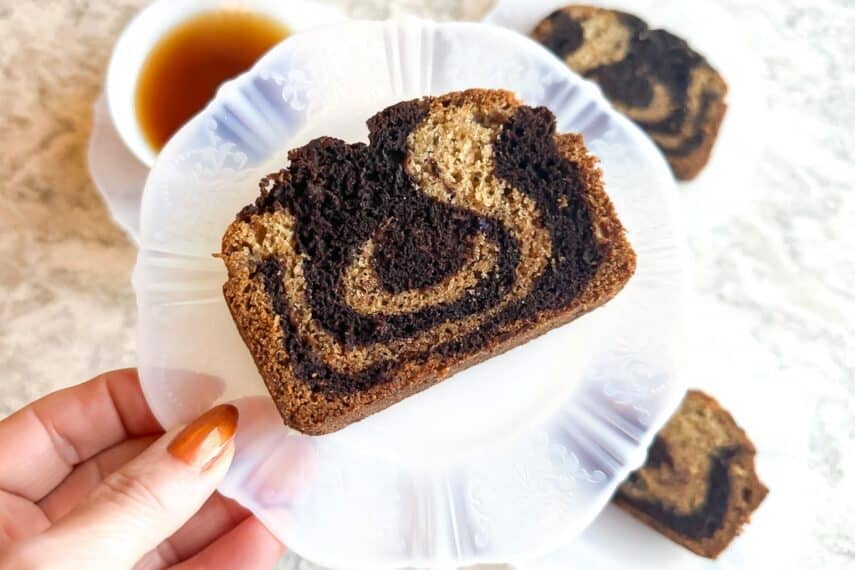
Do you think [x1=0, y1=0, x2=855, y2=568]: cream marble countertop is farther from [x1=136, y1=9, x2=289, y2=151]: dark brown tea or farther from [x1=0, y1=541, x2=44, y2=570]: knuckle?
[x1=0, y1=541, x2=44, y2=570]: knuckle

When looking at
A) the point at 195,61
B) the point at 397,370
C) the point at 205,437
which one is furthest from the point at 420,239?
the point at 195,61

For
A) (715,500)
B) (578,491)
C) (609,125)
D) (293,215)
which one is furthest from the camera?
(715,500)

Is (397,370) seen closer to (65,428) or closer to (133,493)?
(133,493)

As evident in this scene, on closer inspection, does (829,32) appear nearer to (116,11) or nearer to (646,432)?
(646,432)

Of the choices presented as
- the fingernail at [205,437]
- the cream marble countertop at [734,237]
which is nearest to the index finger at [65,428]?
the cream marble countertop at [734,237]

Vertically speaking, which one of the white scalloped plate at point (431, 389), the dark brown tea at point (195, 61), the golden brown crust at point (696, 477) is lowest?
the golden brown crust at point (696, 477)

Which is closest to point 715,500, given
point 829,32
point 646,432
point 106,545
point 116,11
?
point 646,432

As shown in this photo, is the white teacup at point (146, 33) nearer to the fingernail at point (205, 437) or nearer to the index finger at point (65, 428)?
the index finger at point (65, 428)
